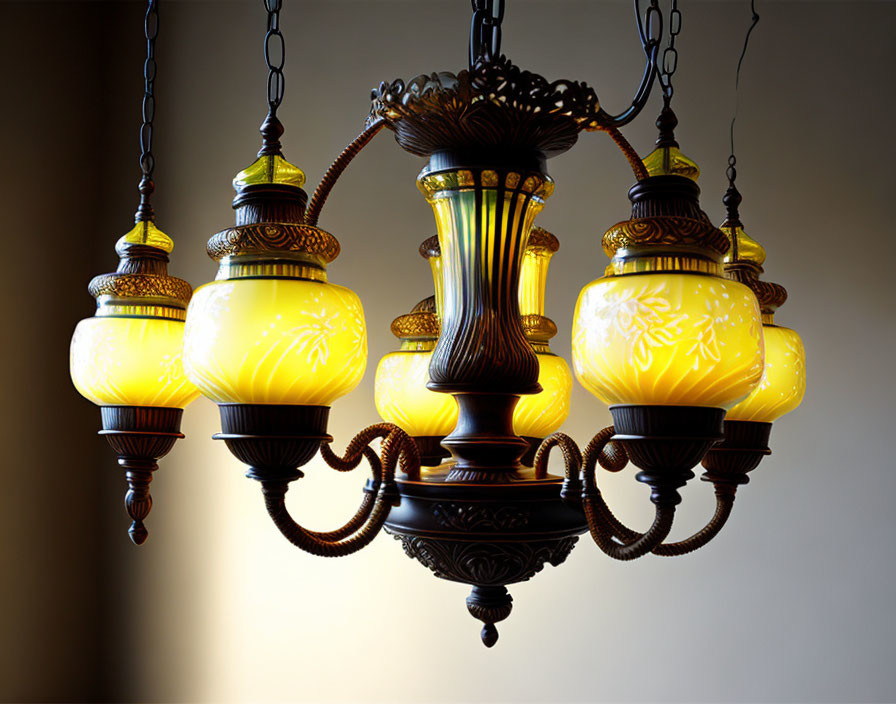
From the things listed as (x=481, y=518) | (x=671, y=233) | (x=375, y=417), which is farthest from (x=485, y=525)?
(x=375, y=417)

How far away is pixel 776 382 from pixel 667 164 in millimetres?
252

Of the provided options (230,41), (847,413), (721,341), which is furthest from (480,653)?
(230,41)

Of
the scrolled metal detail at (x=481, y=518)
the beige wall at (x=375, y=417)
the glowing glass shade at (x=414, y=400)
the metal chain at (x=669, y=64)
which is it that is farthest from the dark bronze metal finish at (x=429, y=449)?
the beige wall at (x=375, y=417)

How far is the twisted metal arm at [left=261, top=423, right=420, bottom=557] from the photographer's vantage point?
1.91ft

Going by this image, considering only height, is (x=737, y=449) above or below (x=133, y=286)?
below

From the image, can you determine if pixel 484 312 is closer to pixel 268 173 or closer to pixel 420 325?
pixel 268 173

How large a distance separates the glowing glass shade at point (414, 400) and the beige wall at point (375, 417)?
858 mm

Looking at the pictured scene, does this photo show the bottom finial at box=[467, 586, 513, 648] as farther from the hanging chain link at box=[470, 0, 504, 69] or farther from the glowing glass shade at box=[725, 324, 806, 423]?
the hanging chain link at box=[470, 0, 504, 69]

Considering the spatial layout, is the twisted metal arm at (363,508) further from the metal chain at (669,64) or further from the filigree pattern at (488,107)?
the metal chain at (669,64)

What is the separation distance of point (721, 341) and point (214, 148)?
1.78 metres

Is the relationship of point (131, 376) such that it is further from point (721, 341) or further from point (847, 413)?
point (847, 413)

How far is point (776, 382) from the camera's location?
30.2 inches

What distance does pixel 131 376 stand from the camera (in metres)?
0.72

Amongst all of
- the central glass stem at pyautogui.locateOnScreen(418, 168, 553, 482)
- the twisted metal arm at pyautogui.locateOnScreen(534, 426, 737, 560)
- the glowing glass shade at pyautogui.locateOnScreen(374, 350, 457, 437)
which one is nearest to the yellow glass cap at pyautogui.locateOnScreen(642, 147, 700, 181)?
the central glass stem at pyautogui.locateOnScreen(418, 168, 553, 482)
